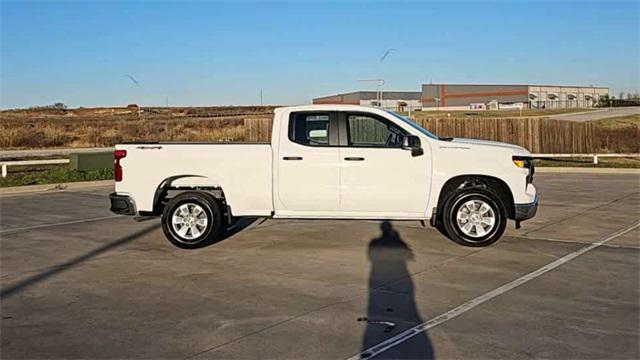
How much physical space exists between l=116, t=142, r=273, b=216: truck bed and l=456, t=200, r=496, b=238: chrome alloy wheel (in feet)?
9.13

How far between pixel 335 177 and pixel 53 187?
12955 mm

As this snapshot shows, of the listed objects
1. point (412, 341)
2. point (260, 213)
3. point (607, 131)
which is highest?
point (607, 131)

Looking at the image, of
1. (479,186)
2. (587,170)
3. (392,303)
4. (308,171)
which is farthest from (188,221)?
(587,170)

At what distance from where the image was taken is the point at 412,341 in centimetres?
547

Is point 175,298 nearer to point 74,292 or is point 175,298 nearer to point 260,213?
point 74,292

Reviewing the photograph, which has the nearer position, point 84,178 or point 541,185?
point 541,185

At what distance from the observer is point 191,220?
9.79m

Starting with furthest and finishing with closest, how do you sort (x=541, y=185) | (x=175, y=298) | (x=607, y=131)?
(x=607, y=131), (x=541, y=185), (x=175, y=298)

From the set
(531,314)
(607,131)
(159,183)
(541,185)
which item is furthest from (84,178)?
(607,131)

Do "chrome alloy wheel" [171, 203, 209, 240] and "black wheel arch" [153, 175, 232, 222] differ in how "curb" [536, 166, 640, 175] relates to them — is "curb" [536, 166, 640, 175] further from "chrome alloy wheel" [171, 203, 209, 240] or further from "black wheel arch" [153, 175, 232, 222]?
"chrome alloy wheel" [171, 203, 209, 240]

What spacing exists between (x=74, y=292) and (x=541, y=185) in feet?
49.9

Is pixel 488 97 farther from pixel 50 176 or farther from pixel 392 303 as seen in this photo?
pixel 392 303

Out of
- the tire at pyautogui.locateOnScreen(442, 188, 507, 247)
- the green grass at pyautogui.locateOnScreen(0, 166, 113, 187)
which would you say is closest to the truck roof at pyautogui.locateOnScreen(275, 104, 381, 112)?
the tire at pyautogui.locateOnScreen(442, 188, 507, 247)

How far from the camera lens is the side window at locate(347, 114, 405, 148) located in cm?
963
